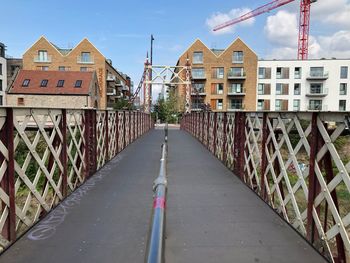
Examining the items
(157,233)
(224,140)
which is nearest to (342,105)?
(224,140)

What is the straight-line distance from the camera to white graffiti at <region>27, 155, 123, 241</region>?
12.3ft

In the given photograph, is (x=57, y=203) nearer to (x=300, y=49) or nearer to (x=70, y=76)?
(x=70, y=76)

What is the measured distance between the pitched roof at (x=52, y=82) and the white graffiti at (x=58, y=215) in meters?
37.8

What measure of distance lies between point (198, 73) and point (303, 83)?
54.0ft

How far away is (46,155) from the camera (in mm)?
4852

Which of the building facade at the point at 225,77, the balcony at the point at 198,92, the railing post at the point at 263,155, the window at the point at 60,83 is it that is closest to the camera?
the railing post at the point at 263,155

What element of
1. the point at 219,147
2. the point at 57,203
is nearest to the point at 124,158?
the point at 219,147

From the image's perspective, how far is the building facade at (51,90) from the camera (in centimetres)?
4112

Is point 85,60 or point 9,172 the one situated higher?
point 85,60

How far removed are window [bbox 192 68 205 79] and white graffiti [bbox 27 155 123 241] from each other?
46.7 metres

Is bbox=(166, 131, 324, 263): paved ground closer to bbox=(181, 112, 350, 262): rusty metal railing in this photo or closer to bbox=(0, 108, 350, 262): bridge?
bbox=(0, 108, 350, 262): bridge

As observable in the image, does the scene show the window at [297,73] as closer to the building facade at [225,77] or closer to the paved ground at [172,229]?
the building facade at [225,77]

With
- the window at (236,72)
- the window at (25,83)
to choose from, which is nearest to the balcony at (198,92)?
the window at (236,72)

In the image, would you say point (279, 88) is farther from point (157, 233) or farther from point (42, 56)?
point (157, 233)
